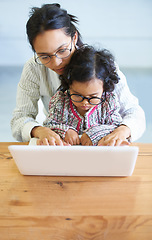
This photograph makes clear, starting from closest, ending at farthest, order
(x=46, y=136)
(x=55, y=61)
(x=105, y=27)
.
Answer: (x=46, y=136) < (x=55, y=61) < (x=105, y=27)

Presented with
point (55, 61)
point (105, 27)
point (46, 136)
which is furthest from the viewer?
point (105, 27)

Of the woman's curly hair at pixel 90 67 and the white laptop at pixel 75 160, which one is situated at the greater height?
the woman's curly hair at pixel 90 67

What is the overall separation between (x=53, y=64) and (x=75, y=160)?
20.3 inches

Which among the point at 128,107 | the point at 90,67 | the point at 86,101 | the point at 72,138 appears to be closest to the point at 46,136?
the point at 72,138

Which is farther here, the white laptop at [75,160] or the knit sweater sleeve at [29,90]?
the knit sweater sleeve at [29,90]

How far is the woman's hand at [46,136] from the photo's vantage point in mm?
944

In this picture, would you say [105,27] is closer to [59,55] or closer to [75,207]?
[59,55]

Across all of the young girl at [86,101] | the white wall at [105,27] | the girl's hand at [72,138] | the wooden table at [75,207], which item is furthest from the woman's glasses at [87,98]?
the white wall at [105,27]

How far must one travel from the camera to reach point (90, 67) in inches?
42.0

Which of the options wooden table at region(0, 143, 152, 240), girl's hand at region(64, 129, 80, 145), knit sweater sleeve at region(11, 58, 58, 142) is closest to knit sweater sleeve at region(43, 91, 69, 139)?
girl's hand at region(64, 129, 80, 145)

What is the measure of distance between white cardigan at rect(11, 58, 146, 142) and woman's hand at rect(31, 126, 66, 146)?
0.20ft

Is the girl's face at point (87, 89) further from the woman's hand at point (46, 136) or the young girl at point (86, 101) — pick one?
the woman's hand at point (46, 136)

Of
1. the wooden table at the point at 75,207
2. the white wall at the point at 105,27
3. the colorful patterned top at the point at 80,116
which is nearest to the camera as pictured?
the wooden table at the point at 75,207

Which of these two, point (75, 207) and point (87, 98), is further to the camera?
point (87, 98)
